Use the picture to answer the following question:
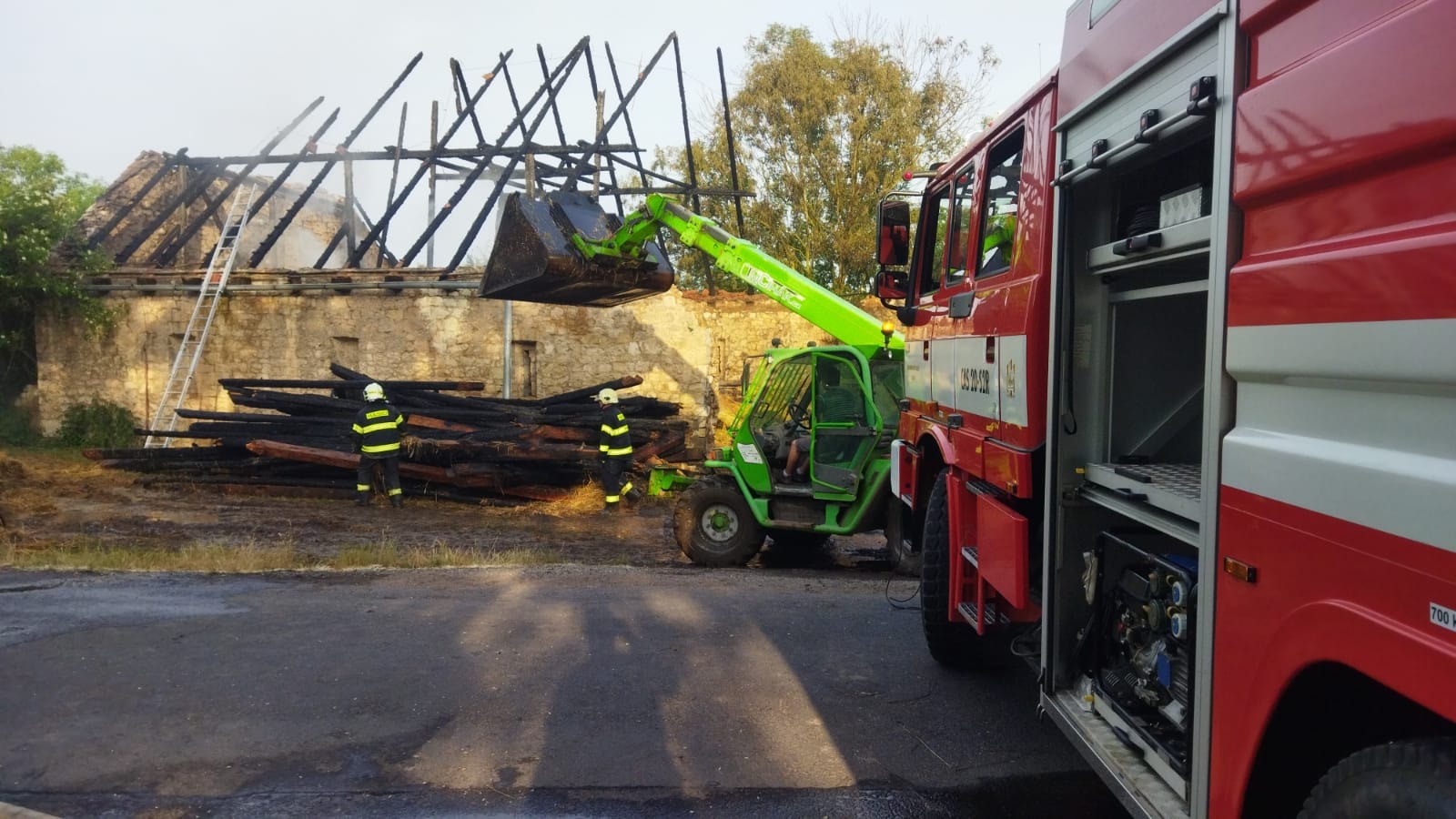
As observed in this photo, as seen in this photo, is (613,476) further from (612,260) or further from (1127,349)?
(1127,349)

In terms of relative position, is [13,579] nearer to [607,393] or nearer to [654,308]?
[607,393]

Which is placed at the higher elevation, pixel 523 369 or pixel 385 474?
pixel 523 369

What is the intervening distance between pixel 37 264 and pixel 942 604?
19368 millimetres

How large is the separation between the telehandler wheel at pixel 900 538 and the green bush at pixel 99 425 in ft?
51.9

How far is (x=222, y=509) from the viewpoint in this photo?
13.5 meters

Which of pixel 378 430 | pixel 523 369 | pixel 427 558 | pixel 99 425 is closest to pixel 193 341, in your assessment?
pixel 99 425

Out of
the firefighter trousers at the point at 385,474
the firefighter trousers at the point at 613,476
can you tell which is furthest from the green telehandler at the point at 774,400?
the firefighter trousers at the point at 385,474

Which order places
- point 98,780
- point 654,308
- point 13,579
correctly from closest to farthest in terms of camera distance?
point 98,780, point 13,579, point 654,308

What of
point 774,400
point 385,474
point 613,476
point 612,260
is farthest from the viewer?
point 385,474

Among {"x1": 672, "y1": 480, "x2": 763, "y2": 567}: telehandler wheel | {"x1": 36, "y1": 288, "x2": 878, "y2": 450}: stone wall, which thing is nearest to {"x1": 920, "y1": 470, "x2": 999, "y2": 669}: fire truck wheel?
{"x1": 672, "y1": 480, "x2": 763, "y2": 567}: telehandler wheel

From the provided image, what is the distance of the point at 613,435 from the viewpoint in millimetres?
12984

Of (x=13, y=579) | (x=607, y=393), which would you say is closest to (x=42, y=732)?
(x=13, y=579)

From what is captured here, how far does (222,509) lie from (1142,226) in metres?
13.2

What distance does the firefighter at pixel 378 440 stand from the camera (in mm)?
13242
